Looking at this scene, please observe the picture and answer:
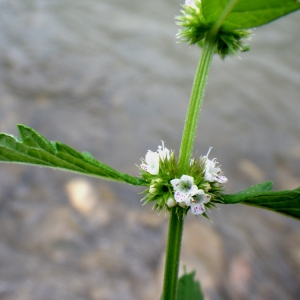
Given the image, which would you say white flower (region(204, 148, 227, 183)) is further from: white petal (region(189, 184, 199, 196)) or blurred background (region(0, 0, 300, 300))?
blurred background (region(0, 0, 300, 300))

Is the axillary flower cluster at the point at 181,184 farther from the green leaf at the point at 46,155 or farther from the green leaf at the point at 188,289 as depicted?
the green leaf at the point at 188,289

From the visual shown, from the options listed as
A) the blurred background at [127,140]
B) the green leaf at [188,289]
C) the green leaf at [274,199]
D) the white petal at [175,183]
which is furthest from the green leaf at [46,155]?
the blurred background at [127,140]

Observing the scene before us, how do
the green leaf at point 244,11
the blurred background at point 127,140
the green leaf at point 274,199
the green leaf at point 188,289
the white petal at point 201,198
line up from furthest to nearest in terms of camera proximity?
the blurred background at point 127,140 → the green leaf at point 188,289 → the white petal at point 201,198 → the green leaf at point 274,199 → the green leaf at point 244,11

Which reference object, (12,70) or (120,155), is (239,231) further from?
(12,70)

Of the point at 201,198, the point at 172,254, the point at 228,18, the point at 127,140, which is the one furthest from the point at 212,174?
the point at 127,140

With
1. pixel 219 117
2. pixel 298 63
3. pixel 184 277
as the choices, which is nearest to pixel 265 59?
pixel 298 63
